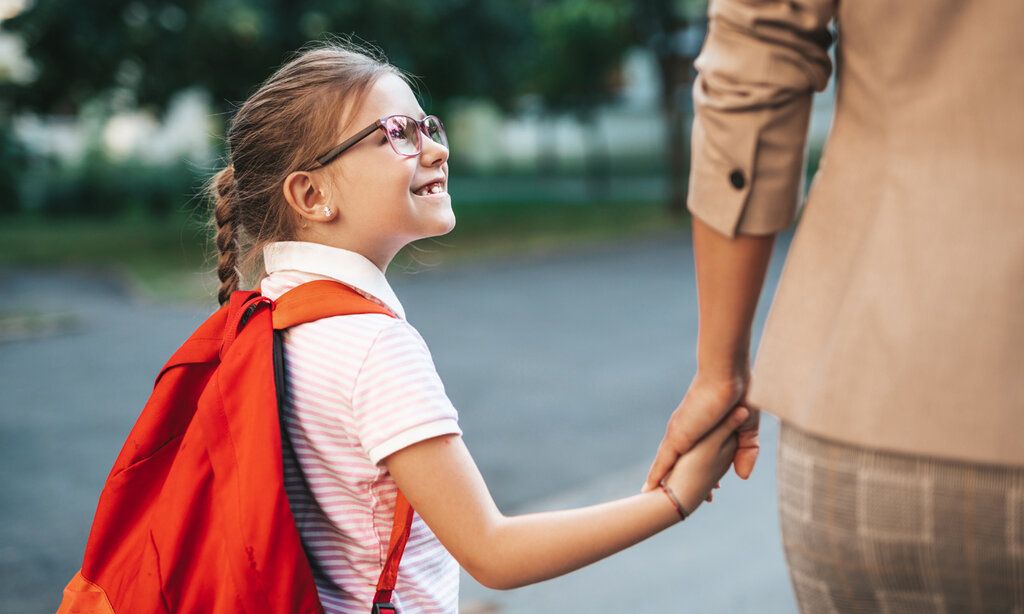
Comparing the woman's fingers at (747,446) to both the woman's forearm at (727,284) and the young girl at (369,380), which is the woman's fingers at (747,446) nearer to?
the young girl at (369,380)

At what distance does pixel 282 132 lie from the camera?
1.75m

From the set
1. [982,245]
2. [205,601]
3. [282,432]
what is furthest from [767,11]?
[205,601]

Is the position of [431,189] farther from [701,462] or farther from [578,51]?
[578,51]

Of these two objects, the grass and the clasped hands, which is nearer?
the clasped hands

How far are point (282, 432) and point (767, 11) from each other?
2.81 ft

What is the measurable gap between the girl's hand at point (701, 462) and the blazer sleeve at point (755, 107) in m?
0.37

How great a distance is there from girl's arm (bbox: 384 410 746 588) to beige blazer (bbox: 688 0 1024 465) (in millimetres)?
317

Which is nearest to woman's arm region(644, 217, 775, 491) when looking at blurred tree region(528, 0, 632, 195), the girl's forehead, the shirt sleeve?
the shirt sleeve

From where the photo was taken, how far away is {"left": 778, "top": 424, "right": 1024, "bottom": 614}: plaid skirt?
110 centimetres

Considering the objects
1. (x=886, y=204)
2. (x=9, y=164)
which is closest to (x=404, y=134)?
(x=886, y=204)

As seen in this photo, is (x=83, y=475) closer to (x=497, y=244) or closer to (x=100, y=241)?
(x=497, y=244)

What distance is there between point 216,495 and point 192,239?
18.7 metres

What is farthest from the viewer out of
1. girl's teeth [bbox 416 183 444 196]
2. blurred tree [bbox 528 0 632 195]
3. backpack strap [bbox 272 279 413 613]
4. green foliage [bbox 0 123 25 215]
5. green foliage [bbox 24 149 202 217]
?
green foliage [bbox 24 149 202 217]

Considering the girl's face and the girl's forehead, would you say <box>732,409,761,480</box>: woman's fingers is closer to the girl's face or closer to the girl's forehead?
the girl's face
